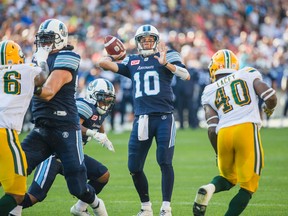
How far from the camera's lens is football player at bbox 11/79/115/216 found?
703 cm

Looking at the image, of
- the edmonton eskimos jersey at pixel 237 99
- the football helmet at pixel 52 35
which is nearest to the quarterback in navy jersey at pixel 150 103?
the edmonton eskimos jersey at pixel 237 99

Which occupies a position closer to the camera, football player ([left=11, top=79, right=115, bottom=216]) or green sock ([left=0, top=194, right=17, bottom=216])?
green sock ([left=0, top=194, right=17, bottom=216])

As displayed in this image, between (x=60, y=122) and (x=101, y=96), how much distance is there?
1.30 meters

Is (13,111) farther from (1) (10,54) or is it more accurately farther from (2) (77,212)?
(2) (77,212)

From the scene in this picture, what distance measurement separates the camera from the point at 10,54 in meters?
6.17

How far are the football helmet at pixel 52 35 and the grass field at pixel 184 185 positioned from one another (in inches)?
77.2

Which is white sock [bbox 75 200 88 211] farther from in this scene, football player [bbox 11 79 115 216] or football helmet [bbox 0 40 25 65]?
football helmet [bbox 0 40 25 65]

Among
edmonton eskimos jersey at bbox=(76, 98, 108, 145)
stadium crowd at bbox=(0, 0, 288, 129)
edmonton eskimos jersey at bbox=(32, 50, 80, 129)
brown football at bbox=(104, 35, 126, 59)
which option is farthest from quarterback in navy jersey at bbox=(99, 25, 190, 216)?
stadium crowd at bbox=(0, 0, 288, 129)

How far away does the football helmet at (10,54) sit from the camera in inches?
243

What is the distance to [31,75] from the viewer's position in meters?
6.09

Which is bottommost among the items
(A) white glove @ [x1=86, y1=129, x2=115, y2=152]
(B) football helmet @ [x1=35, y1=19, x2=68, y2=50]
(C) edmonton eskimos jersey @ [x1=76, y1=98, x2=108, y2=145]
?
(A) white glove @ [x1=86, y1=129, x2=115, y2=152]

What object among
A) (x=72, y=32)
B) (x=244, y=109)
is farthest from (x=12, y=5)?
(x=244, y=109)

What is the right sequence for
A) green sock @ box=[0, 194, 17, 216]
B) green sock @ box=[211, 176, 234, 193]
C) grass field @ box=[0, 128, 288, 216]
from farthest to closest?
grass field @ box=[0, 128, 288, 216] → green sock @ box=[211, 176, 234, 193] → green sock @ box=[0, 194, 17, 216]

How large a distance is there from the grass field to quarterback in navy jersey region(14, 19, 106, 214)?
1256mm
